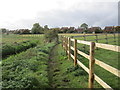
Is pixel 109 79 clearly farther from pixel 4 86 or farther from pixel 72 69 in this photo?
pixel 4 86

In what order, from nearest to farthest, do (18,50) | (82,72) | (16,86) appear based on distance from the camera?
(16,86), (82,72), (18,50)

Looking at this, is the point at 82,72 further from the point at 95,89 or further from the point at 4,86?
the point at 4,86

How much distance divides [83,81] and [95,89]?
0.66m

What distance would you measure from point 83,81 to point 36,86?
179cm

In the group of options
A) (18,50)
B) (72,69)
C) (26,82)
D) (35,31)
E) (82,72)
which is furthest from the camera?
(35,31)

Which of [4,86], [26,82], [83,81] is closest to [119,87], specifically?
[83,81]

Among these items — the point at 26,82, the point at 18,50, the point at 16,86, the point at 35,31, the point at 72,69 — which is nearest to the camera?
the point at 16,86

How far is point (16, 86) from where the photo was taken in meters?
3.13

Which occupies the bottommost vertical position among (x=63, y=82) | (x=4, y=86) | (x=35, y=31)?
(x=63, y=82)

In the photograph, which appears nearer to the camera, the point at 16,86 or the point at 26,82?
the point at 16,86

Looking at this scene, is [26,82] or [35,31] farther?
[35,31]

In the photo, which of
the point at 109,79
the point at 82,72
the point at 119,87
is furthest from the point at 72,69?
the point at 119,87

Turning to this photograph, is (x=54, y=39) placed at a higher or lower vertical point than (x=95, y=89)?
higher

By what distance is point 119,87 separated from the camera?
3.57 m
